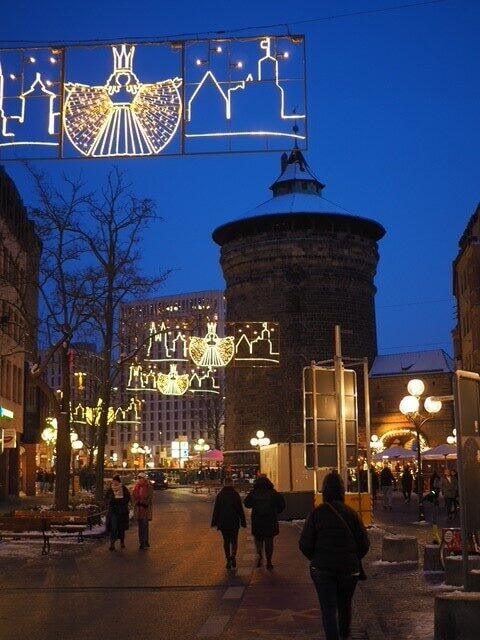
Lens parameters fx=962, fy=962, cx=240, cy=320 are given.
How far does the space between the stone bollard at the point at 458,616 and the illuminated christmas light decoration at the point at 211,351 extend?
30.7m

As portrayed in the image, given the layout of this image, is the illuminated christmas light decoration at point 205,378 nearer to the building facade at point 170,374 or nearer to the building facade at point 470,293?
the building facade at point 170,374

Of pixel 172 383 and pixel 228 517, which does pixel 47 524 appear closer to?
pixel 228 517

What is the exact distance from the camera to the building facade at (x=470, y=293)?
57625 millimetres

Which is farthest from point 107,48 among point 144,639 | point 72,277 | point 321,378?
point 72,277

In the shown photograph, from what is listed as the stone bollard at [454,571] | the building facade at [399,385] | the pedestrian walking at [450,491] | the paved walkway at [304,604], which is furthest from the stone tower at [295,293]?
the stone bollard at [454,571]

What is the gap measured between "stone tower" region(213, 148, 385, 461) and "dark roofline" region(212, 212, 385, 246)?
0.25 feet

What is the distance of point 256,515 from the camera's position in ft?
56.6

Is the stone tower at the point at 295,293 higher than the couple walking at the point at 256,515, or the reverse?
the stone tower at the point at 295,293

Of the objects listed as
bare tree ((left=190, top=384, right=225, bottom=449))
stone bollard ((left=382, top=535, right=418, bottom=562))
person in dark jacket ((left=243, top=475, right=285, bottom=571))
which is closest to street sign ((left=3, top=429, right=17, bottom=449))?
person in dark jacket ((left=243, top=475, right=285, bottom=571))

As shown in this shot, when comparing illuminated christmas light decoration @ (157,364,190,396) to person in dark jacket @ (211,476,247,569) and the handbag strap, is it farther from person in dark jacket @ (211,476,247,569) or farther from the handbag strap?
the handbag strap

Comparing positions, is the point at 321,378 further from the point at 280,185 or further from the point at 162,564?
the point at 280,185

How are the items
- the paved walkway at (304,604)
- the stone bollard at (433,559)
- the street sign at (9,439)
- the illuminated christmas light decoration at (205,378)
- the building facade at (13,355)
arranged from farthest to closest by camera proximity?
the building facade at (13,355), the illuminated christmas light decoration at (205,378), the street sign at (9,439), the stone bollard at (433,559), the paved walkway at (304,604)

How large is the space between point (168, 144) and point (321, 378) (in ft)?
40.7

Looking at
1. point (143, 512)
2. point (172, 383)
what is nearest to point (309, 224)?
point (172, 383)
